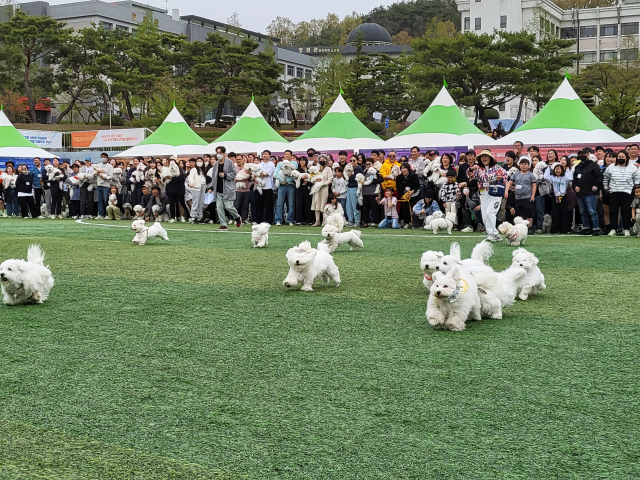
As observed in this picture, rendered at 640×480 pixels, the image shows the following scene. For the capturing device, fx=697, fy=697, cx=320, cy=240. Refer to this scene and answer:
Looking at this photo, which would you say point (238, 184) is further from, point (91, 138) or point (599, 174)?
point (91, 138)

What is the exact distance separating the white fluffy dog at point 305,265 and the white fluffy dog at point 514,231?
15.8 ft

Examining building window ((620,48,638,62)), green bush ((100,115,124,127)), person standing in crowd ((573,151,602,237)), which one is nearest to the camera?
person standing in crowd ((573,151,602,237))

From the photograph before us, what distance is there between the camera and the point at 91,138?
4234cm

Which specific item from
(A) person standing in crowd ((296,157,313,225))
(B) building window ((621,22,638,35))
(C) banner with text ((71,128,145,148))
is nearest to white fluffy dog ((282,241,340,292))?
(A) person standing in crowd ((296,157,313,225))

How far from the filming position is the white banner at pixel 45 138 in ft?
141

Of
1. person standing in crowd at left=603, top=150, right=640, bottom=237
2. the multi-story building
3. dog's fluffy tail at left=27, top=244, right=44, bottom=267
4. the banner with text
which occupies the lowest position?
dog's fluffy tail at left=27, top=244, right=44, bottom=267

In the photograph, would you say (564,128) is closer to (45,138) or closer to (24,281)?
(24,281)

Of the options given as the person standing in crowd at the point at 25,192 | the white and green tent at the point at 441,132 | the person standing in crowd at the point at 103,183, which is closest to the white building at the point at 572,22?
the white and green tent at the point at 441,132

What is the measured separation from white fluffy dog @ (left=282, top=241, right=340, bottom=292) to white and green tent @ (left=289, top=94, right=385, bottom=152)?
14.2 metres

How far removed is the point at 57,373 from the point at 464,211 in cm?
1216

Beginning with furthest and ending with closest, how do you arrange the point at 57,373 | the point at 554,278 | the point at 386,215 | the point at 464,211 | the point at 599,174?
the point at 386,215 < the point at 464,211 < the point at 599,174 < the point at 554,278 < the point at 57,373

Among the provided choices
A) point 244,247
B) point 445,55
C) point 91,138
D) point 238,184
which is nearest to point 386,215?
point 238,184

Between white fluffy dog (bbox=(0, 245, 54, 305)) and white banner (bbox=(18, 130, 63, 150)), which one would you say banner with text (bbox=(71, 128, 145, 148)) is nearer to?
white banner (bbox=(18, 130, 63, 150))

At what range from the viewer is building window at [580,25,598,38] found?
79812 mm
